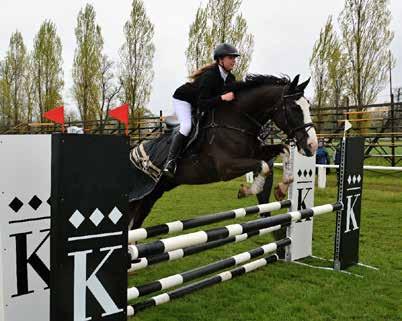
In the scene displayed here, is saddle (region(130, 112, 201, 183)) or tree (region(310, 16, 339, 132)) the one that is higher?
tree (region(310, 16, 339, 132))

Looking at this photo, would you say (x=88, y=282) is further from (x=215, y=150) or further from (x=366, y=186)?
(x=366, y=186)

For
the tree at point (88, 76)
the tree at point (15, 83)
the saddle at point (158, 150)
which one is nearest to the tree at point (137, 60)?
the tree at point (88, 76)

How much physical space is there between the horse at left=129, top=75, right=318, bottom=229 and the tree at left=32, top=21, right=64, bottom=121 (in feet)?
76.9

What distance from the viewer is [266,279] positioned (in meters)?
4.20

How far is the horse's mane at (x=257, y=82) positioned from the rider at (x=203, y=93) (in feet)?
0.34

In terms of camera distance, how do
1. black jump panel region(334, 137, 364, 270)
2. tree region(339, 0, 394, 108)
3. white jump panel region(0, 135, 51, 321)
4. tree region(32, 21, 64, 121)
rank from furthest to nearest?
tree region(32, 21, 64, 121)
tree region(339, 0, 394, 108)
black jump panel region(334, 137, 364, 270)
white jump panel region(0, 135, 51, 321)

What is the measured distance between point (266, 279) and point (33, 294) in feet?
7.35

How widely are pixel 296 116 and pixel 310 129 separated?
0.17 m

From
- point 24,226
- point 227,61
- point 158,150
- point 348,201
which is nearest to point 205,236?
point 24,226

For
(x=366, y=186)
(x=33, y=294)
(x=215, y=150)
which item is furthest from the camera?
(x=366, y=186)

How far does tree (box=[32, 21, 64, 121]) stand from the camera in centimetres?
2622

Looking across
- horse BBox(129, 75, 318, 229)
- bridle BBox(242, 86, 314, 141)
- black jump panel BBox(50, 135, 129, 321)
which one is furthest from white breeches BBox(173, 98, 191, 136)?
black jump panel BBox(50, 135, 129, 321)

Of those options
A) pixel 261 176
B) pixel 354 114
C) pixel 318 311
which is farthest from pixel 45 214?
pixel 354 114

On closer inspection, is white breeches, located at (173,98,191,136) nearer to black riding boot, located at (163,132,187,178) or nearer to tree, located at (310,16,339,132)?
black riding boot, located at (163,132,187,178)
